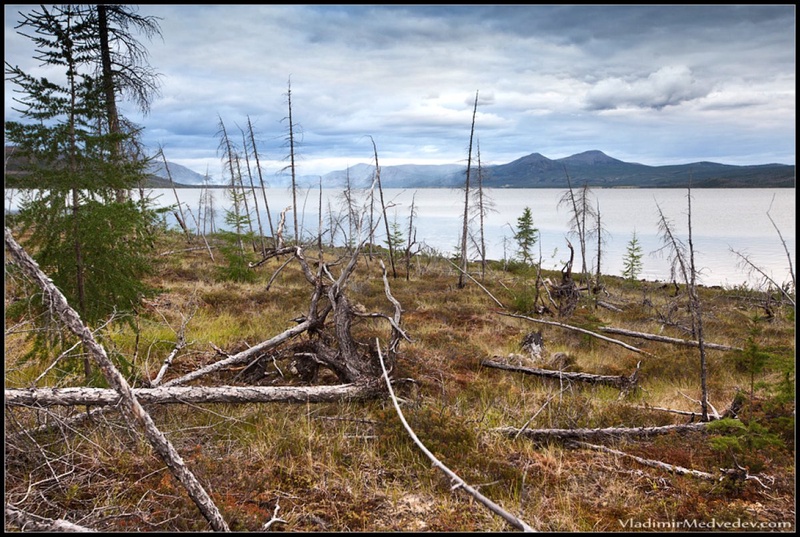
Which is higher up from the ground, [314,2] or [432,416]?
[314,2]

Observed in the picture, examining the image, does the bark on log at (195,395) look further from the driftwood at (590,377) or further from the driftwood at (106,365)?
the driftwood at (590,377)

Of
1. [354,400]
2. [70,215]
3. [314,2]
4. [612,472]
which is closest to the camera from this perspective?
[314,2]

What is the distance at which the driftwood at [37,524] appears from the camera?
290cm

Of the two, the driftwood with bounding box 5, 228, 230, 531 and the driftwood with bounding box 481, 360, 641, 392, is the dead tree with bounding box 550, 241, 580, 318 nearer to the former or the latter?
the driftwood with bounding box 481, 360, 641, 392

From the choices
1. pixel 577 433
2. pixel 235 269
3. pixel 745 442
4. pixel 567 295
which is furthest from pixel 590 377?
pixel 235 269

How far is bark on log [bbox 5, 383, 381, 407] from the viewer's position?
4.06 m

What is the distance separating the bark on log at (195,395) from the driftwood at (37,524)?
2.86 ft

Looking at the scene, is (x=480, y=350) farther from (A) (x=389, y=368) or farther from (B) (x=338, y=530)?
(B) (x=338, y=530)

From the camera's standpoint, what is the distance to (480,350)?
9.93 m

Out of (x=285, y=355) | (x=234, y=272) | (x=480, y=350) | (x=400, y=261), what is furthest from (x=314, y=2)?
(x=400, y=261)

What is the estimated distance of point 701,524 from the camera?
3.45 m

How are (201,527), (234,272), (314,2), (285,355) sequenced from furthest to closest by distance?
(234,272) → (285,355) → (201,527) → (314,2)

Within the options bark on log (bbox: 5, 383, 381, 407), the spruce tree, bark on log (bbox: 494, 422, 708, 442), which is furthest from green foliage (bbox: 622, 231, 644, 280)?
the spruce tree

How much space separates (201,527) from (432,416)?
273 cm
